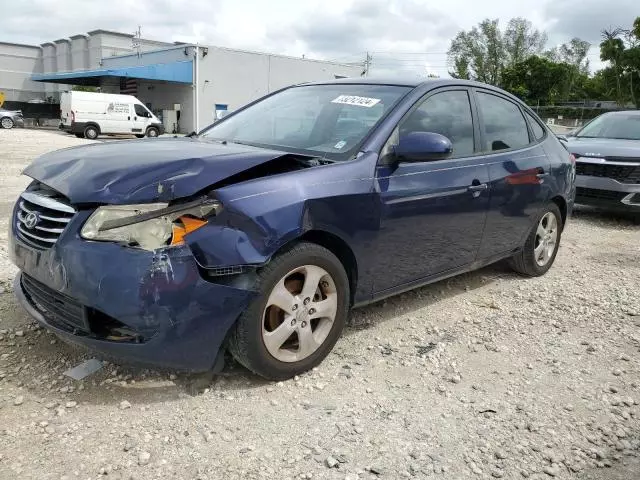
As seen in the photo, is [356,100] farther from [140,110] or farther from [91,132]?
[140,110]

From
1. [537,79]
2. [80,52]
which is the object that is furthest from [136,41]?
[537,79]

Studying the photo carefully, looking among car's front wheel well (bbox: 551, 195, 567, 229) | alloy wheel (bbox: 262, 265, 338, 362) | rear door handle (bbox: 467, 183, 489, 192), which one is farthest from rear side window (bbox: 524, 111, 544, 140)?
alloy wheel (bbox: 262, 265, 338, 362)

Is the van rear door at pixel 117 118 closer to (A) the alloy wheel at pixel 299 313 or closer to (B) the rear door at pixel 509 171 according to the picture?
(B) the rear door at pixel 509 171

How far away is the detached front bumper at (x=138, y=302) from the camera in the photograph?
2566 mm

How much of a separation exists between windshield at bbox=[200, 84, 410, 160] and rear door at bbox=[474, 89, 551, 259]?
973 millimetres

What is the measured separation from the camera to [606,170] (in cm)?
820

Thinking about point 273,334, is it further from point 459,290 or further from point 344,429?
point 459,290

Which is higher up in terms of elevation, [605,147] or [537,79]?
[537,79]

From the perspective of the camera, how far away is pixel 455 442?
265 cm

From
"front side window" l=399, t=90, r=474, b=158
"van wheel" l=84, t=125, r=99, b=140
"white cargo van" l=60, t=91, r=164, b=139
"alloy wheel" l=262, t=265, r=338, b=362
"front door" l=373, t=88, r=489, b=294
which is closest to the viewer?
"alloy wheel" l=262, t=265, r=338, b=362

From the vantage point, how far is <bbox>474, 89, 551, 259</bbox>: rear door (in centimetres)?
434

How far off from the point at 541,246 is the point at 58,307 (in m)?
4.13

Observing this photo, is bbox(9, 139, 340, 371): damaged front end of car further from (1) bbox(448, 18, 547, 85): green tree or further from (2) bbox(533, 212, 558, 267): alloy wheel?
(1) bbox(448, 18, 547, 85): green tree

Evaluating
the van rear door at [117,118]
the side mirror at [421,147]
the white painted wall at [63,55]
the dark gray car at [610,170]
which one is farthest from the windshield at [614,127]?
the white painted wall at [63,55]
